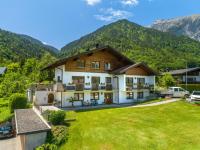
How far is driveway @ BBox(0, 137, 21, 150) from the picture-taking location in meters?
22.5

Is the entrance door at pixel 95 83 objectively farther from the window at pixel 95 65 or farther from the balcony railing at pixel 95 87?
the window at pixel 95 65

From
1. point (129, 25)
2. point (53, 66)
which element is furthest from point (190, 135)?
point (129, 25)

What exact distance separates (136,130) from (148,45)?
9978cm

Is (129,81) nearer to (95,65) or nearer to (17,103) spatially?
(95,65)

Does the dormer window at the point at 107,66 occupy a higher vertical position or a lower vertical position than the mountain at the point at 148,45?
lower

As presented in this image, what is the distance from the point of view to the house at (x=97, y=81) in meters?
34.1

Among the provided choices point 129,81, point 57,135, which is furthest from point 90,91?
point 57,135

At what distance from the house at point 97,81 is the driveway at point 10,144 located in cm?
911

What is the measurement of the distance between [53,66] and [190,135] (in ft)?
78.2

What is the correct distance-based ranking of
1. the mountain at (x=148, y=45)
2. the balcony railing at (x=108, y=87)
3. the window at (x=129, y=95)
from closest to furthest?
1. the balcony railing at (x=108, y=87)
2. the window at (x=129, y=95)
3. the mountain at (x=148, y=45)

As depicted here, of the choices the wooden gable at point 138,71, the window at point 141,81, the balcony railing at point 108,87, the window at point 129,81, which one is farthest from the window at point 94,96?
the window at point 141,81

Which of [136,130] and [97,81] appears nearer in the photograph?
[136,130]

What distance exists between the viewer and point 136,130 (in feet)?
64.3

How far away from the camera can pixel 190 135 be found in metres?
17.7
